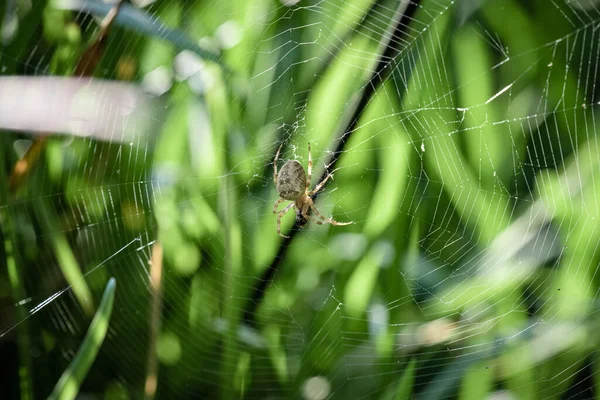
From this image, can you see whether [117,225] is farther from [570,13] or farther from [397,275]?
[570,13]

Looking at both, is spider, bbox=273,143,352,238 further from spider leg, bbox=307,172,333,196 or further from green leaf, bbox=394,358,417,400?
green leaf, bbox=394,358,417,400

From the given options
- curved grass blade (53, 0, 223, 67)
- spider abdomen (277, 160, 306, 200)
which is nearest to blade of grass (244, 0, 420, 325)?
spider abdomen (277, 160, 306, 200)

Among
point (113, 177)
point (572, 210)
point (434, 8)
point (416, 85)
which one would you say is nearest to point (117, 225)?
point (113, 177)

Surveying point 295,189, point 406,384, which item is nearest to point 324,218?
point 295,189

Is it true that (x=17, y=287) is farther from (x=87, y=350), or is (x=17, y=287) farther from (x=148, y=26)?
(x=148, y=26)

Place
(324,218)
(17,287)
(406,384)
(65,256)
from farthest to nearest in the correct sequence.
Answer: (324,218), (65,256), (17,287), (406,384)

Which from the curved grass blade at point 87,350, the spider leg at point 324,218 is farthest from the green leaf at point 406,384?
the curved grass blade at point 87,350
